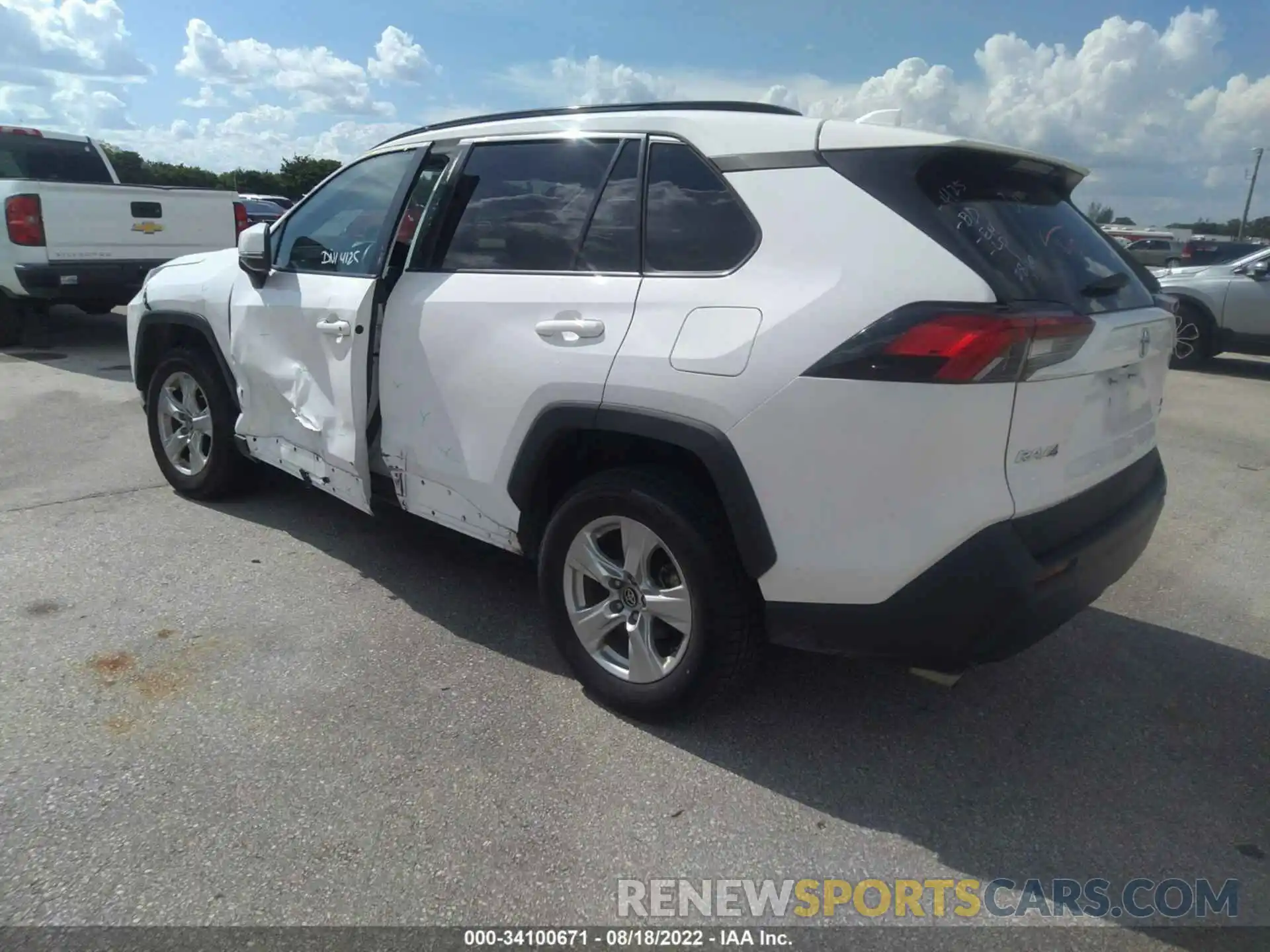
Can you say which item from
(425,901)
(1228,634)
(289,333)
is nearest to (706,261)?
(425,901)

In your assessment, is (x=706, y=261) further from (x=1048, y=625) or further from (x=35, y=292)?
(x=35, y=292)

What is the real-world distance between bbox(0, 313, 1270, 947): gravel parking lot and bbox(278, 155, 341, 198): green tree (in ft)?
126

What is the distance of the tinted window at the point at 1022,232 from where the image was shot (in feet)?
8.43

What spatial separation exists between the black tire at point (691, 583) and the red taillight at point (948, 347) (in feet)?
2.12

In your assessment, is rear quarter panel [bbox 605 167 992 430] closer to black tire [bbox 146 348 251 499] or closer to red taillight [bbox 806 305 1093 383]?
red taillight [bbox 806 305 1093 383]

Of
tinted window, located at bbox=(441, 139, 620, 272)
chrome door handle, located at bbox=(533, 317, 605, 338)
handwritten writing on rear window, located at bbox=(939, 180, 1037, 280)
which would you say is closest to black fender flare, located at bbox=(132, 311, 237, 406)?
tinted window, located at bbox=(441, 139, 620, 272)

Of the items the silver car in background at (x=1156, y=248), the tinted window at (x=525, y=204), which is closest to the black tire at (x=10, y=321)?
the tinted window at (x=525, y=204)

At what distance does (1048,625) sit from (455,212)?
2.55m

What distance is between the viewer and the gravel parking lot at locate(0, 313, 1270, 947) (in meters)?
2.50

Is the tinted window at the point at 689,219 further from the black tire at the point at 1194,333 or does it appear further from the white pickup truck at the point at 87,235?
the black tire at the point at 1194,333

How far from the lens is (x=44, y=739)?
2994 mm

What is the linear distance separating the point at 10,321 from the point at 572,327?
9319 mm

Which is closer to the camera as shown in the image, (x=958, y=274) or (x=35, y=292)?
(x=958, y=274)

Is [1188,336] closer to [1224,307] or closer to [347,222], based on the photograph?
[1224,307]
